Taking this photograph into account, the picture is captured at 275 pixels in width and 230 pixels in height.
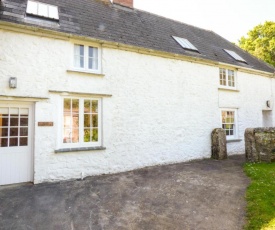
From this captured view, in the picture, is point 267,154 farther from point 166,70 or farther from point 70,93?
point 70,93

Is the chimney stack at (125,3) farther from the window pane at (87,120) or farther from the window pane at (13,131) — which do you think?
the window pane at (13,131)

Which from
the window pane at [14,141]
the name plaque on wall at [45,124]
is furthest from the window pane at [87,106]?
the window pane at [14,141]

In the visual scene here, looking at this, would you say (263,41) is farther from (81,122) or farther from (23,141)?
(23,141)

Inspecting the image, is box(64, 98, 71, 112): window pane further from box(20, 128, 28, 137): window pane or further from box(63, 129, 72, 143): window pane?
box(20, 128, 28, 137): window pane

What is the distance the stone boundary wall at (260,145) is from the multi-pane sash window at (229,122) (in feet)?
7.66

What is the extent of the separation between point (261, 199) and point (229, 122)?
7.25 m

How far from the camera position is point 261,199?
4.93 metres

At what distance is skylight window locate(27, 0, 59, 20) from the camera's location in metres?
7.41

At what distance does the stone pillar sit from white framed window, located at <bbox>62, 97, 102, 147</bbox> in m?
5.88

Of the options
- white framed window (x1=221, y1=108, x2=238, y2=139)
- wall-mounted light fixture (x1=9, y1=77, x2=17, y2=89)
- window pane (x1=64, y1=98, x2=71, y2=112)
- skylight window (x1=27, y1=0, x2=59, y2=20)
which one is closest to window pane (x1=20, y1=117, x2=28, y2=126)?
wall-mounted light fixture (x1=9, y1=77, x2=17, y2=89)

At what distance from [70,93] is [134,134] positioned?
2948 millimetres

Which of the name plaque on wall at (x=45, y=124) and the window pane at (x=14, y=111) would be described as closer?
the window pane at (x=14, y=111)

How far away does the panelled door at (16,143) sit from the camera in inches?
246

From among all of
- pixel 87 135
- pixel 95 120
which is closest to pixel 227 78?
pixel 95 120
